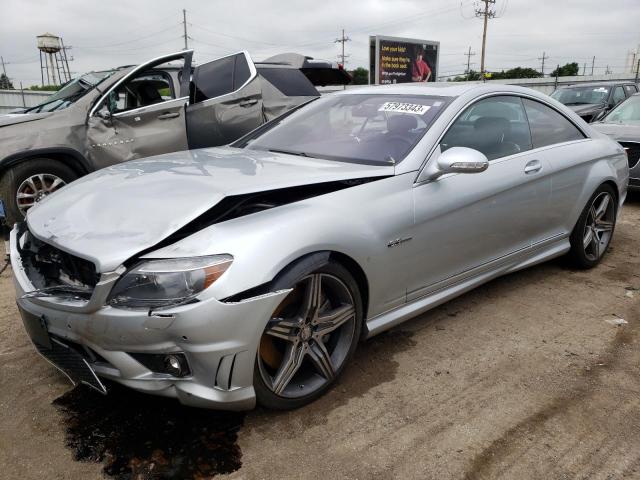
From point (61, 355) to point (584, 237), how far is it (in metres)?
3.87

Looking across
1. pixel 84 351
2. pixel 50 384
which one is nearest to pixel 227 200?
→ pixel 84 351

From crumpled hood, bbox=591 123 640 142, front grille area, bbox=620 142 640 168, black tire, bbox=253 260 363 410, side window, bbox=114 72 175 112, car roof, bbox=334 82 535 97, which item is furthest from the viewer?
crumpled hood, bbox=591 123 640 142

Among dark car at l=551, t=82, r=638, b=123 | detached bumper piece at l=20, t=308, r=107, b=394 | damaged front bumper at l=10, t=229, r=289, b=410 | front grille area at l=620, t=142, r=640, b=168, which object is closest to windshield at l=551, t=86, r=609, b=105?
dark car at l=551, t=82, r=638, b=123

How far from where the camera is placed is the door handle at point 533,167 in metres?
3.60

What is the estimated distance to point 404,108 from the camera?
11.1ft

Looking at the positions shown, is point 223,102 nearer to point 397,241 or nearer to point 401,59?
point 397,241

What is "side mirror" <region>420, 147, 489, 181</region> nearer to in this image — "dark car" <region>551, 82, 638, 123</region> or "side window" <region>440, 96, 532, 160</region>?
"side window" <region>440, 96, 532, 160</region>

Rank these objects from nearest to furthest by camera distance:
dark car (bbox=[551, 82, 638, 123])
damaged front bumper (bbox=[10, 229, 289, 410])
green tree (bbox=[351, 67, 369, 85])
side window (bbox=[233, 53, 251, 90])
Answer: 1. damaged front bumper (bbox=[10, 229, 289, 410])
2. side window (bbox=[233, 53, 251, 90])
3. dark car (bbox=[551, 82, 638, 123])
4. green tree (bbox=[351, 67, 369, 85])

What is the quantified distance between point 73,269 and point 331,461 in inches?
52.7

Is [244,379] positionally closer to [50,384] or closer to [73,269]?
[73,269]

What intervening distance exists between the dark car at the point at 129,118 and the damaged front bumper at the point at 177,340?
134 inches

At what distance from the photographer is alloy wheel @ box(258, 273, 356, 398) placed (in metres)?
2.40

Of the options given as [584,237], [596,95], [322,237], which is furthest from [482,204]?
[596,95]

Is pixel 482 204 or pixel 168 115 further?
pixel 168 115
